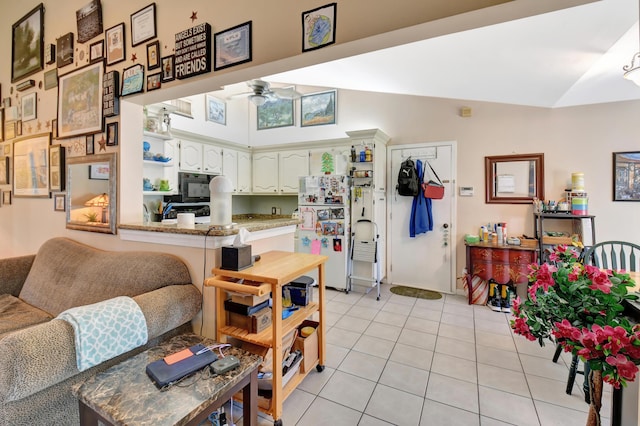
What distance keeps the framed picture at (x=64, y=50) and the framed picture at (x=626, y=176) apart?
5733 mm

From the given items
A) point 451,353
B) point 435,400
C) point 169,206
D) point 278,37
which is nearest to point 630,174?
point 451,353

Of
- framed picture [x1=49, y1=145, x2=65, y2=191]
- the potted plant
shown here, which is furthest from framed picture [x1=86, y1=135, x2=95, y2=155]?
the potted plant

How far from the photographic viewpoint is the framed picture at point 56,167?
8.70 ft

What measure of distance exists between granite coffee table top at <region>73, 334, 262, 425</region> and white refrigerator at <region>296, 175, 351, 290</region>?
2.86m

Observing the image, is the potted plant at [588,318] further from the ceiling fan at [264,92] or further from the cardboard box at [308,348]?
the ceiling fan at [264,92]

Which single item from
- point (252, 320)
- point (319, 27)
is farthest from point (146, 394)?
point (319, 27)

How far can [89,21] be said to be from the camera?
2.44 metres

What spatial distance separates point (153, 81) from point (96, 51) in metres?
0.84

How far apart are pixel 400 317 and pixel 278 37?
2967 mm

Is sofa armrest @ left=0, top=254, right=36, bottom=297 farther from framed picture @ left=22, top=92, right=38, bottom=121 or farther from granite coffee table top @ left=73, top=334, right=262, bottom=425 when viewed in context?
granite coffee table top @ left=73, top=334, right=262, bottom=425

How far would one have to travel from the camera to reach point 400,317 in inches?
127

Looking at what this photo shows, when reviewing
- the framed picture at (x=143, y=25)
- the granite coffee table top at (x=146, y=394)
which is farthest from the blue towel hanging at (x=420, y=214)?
the framed picture at (x=143, y=25)

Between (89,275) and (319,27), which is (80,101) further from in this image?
(319,27)

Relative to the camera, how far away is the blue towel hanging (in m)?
4.07
